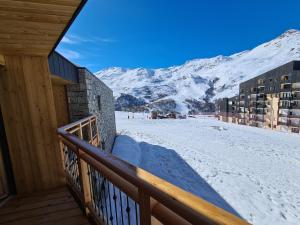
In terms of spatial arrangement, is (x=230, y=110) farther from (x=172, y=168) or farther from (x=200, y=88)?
(x=200, y=88)

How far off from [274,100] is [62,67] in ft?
113

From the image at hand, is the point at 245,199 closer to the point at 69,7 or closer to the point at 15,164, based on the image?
the point at 15,164

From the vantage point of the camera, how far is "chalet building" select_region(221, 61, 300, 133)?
2614cm

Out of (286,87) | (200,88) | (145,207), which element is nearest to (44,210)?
(145,207)

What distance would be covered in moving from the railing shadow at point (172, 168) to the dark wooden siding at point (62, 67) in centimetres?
505

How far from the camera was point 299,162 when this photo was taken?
443 inches

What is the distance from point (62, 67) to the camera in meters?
5.06

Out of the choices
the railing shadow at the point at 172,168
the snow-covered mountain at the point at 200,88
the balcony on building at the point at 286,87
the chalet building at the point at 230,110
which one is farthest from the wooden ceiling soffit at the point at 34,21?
the snow-covered mountain at the point at 200,88

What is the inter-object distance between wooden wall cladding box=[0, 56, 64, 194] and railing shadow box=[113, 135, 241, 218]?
18.6 feet

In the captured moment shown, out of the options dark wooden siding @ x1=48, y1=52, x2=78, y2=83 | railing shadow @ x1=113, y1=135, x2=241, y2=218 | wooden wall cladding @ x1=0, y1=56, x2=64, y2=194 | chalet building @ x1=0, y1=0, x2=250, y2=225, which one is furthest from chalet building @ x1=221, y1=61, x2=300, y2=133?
wooden wall cladding @ x1=0, y1=56, x2=64, y2=194

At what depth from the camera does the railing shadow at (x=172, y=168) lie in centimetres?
707

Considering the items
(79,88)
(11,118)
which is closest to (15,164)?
(11,118)

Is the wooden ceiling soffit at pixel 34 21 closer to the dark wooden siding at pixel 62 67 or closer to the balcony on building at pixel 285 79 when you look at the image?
the dark wooden siding at pixel 62 67

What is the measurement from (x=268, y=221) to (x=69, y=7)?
7.46 metres
